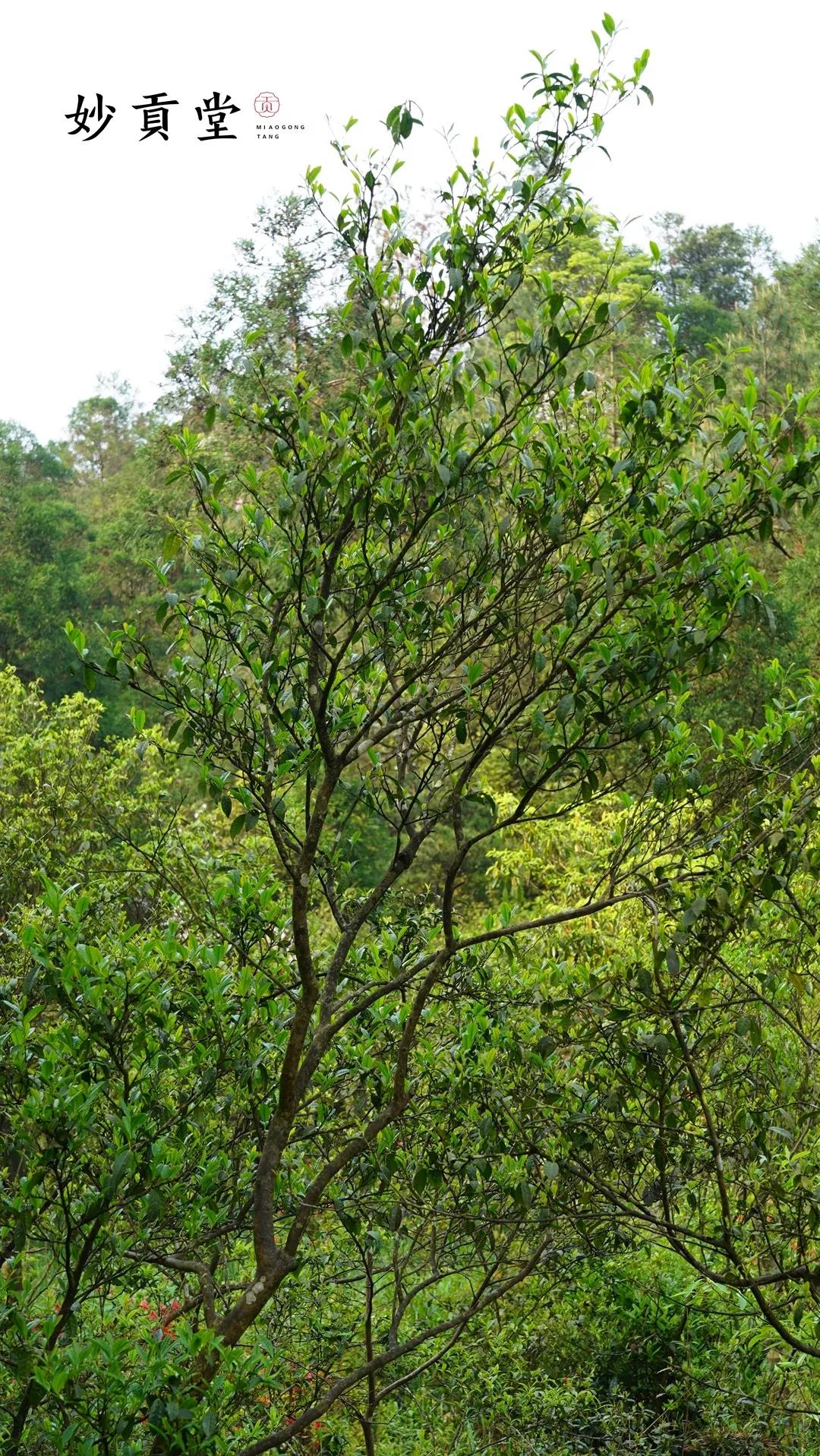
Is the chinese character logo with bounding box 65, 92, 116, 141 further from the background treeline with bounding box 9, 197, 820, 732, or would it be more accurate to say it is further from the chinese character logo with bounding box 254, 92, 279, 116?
the chinese character logo with bounding box 254, 92, 279, 116

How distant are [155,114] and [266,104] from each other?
3127 mm

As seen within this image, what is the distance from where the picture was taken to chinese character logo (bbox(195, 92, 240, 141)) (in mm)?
7406

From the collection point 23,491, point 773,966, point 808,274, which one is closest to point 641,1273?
point 773,966

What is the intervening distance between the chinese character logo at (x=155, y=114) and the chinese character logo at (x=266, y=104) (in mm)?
2223

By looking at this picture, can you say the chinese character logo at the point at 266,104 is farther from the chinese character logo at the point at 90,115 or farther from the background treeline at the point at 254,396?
the chinese character logo at the point at 90,115

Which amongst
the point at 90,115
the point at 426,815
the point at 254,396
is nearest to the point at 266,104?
the point at 254,396

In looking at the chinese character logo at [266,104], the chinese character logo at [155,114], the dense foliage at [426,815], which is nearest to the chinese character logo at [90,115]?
the chinese character logo at [155,114]

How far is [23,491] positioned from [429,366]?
25713 millimetres

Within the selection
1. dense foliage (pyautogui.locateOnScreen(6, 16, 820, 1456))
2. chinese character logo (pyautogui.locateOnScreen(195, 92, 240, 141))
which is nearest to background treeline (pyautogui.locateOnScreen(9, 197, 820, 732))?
dense foliage (pyautogui.locateOnScreen(6, 16, 820, 1456))

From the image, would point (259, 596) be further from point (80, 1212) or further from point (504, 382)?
point (80, 1212)

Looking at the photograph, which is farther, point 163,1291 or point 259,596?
point 163,1291

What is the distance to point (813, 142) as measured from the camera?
108 ft

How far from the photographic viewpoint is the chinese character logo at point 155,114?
7.12 metres

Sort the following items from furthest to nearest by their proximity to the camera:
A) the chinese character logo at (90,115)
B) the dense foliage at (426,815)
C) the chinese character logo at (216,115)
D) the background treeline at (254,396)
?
1. the background treeline at (254,396)
2. the chinese character logo at (216,115)
3. the chinese character logo at (90,115)
4. the dense foliage at (426,815)
